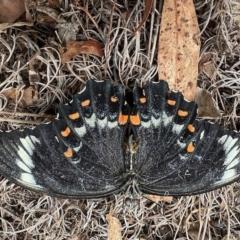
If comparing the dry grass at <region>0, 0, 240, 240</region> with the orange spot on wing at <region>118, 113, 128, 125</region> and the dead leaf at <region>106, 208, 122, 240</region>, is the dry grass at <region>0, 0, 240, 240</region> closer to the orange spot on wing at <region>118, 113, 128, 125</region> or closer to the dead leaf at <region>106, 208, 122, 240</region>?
the dead leaf at <region>106, 208, 122, 240</region>

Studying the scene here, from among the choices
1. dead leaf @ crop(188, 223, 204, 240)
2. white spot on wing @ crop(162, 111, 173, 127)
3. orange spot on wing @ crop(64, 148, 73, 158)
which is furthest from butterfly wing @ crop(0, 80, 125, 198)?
dead leaf @ crop(188, 223, 204, 240)

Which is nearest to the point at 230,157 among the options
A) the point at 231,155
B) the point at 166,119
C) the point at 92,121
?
the point at 231,155

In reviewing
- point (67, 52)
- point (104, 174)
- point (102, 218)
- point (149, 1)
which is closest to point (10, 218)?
point (102, 218)

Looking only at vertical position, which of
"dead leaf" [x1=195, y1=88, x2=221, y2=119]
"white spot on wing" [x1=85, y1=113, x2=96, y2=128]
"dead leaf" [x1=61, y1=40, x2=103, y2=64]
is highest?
"dead leaf" [x1=61, y1=40, x2=103, y2=64]

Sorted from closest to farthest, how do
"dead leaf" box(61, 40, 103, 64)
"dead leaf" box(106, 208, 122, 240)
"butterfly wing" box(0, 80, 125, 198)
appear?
"butterfly wing" box(0, 80, 125, 198) → "dead leaf" box(61, 40, 103, 64) → "dead leaf" box(106, 208, 122, 240)

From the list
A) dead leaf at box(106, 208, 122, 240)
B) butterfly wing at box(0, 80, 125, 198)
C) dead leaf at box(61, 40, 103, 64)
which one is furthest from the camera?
dead leaf at box(106, 208, 122, 240)

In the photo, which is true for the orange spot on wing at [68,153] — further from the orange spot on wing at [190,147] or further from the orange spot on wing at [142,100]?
the orange spot on wing at [190,147]
